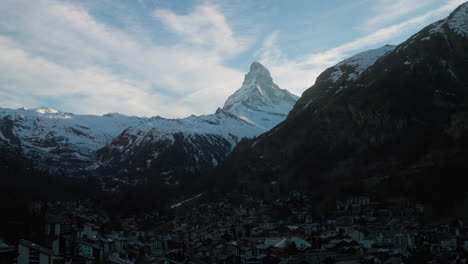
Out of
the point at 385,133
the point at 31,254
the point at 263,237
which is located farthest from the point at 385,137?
the point at 31,254

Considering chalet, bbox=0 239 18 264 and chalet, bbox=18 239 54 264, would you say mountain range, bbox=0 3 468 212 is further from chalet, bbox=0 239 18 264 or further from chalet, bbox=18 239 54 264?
chalet, bbox=0 239 18 264

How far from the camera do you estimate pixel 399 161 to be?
354 feet

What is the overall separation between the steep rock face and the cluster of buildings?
796cm

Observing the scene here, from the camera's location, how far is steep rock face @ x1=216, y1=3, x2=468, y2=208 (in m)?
102

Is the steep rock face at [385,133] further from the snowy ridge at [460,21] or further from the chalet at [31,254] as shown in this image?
the chalet at [31,254]

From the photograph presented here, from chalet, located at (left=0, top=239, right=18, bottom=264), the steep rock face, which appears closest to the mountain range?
the steep rock face

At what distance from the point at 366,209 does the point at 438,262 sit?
45836 millimetres

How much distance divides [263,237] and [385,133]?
5372 cm

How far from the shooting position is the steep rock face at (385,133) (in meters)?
102

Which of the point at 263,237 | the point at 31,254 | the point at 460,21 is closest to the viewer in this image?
the point at 31,254

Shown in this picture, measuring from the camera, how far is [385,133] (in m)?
125

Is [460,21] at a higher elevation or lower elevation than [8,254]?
higher

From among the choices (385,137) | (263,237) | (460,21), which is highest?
(460,21)

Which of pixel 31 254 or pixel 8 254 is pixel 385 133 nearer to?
pixel 31 254
